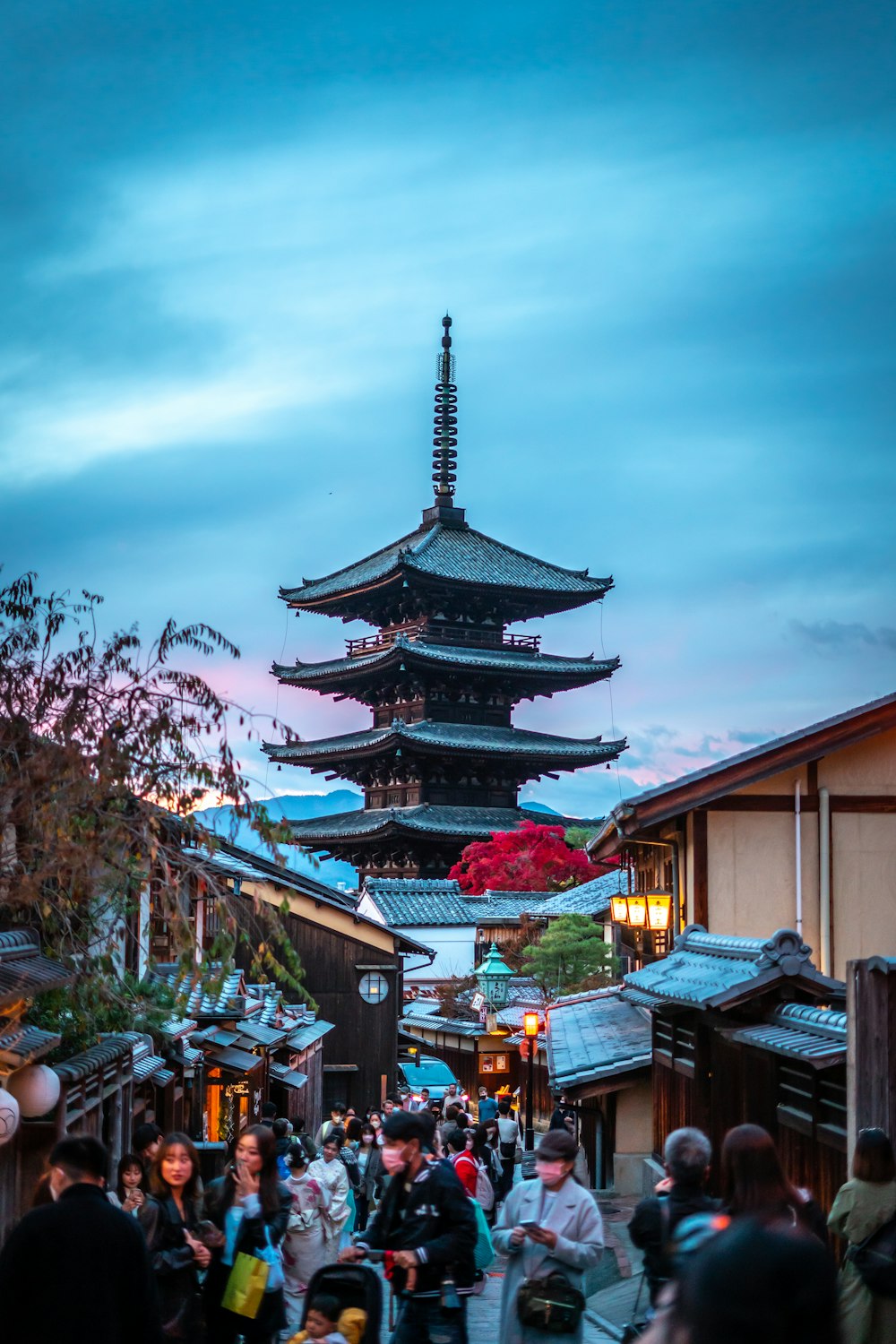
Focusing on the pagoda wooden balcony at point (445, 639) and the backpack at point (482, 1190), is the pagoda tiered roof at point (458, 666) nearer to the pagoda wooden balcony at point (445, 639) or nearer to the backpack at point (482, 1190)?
the pagoda wooden balcony at point (445, 639)

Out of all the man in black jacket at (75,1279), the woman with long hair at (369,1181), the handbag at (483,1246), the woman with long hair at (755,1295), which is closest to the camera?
the woman with long hair at (755,1295)

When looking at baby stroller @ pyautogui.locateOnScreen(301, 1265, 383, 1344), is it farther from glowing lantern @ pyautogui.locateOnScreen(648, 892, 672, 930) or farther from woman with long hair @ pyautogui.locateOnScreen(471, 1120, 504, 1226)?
glowing lantern @ pyautogui.locateOnScreen(648, 892, 672, 930)

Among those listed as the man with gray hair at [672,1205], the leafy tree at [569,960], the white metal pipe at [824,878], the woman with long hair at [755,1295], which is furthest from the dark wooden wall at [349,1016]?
the woman with long hair at [755,1295]

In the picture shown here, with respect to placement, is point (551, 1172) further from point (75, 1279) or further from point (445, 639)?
point (445, 639)

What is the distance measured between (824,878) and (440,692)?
37190 millimetres

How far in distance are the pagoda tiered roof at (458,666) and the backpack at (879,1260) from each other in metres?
43.5

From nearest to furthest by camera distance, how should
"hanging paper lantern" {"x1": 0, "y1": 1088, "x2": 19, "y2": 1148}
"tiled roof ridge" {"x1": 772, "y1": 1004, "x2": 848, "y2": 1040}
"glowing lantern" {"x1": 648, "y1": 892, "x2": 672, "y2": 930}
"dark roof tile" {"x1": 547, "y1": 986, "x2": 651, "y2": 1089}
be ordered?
"hanging paper lantern" {"x1": 0, "y1": 1088, "x2": 19, "y2": 1148} < "tiled roof ridge" {"x1": 772, "y1": 1004, "x2": 848, "y2": 1040} < "dark roof tile" {"x1": 547, "y1": 986, "x2": 651, "y2": 1089} < "glowing lantern" {"x1": 648, "y1": 892, "x2": 672, "y2": 930}

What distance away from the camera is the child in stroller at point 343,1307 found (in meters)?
5.99

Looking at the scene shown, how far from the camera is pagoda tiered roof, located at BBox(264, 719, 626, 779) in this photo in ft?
167

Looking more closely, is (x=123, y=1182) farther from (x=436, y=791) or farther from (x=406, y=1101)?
(x=436, y=791)

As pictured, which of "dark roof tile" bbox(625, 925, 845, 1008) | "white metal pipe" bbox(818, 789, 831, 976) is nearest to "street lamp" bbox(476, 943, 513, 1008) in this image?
"white metal pipe" bbox(818, 789, 831, 976)

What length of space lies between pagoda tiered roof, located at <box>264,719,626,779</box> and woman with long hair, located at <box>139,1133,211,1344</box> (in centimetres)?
4256

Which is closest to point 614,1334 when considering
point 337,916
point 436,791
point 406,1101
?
point 406,1101

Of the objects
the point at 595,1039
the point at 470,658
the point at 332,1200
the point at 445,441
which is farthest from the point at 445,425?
the point at 332,1200
